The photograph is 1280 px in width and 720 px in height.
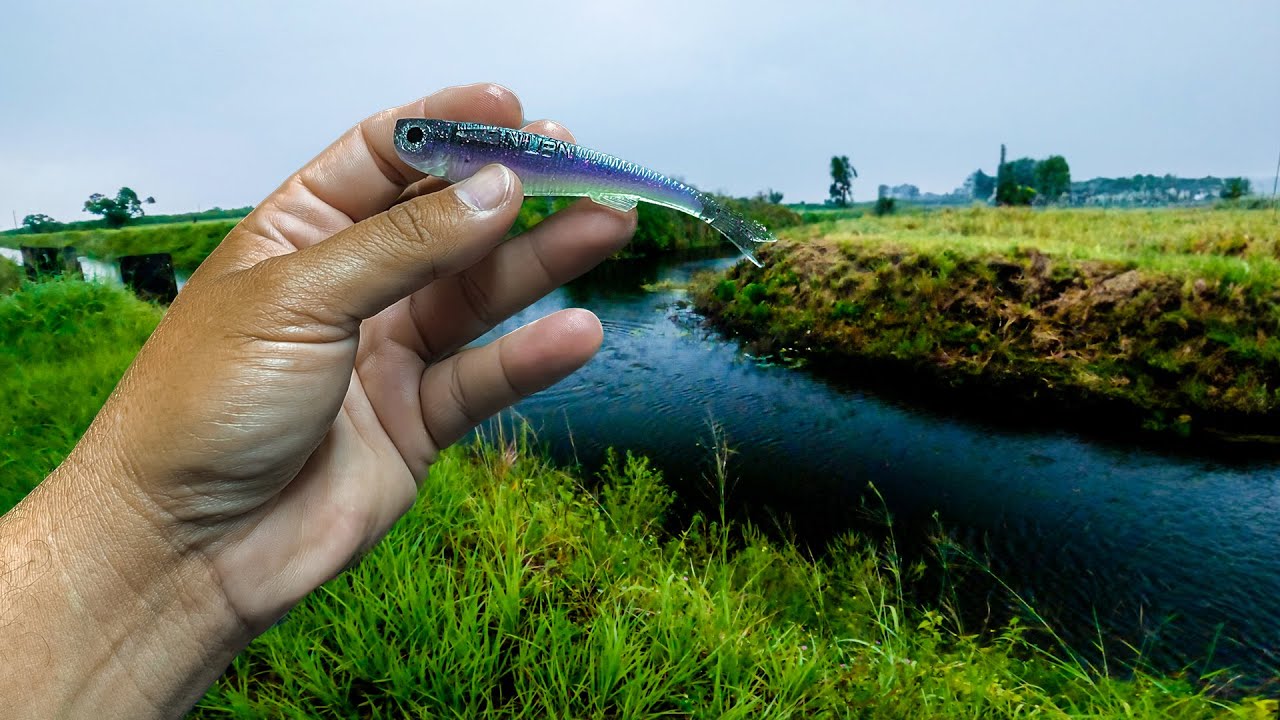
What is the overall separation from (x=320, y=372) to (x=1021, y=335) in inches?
361

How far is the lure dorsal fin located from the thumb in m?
0.49

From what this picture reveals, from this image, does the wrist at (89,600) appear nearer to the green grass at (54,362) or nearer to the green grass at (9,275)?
the green grass at (54,362)

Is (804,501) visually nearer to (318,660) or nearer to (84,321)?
(318,660)

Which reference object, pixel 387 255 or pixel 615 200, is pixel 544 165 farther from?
pixel 387 255

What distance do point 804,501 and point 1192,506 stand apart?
333 cm

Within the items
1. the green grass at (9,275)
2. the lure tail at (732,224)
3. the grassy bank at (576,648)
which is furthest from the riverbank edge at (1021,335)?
the green grass at (9,275)

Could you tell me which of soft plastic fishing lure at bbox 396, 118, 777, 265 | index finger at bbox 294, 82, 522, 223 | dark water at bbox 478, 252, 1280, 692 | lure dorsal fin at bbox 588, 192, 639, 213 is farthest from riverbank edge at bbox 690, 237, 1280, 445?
index finger at bbox 294, 82, 522, 223

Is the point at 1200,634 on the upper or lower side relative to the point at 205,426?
lower

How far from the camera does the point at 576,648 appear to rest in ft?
9.30

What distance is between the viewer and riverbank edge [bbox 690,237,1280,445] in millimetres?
7031

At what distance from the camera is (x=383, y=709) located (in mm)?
2666

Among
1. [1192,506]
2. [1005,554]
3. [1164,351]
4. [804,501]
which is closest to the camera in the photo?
[1005,554]

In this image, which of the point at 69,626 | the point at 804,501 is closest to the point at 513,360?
the point at 69,626

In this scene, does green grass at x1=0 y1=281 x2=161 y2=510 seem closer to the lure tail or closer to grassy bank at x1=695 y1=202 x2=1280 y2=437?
the lure tail
